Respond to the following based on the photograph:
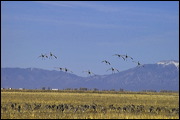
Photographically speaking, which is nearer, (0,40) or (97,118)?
(97,118)

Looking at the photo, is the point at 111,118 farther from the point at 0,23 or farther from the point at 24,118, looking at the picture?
the point at 0,23

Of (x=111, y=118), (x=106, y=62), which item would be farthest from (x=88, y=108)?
(x=111, y=118)

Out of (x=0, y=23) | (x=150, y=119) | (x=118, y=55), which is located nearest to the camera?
(x=150, y=119)

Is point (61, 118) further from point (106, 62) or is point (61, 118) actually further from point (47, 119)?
point (106, 62)

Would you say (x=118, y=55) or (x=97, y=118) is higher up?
(x=118, y=55)

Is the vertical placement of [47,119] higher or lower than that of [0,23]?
lower

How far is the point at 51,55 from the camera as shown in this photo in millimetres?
45906

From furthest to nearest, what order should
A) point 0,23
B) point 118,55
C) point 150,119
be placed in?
point 118,55
point 0,23
point 150,119

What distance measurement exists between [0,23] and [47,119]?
308 inches

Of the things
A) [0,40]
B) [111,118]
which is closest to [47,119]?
[111,118]

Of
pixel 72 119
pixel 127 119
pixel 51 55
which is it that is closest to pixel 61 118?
pixel 72 119

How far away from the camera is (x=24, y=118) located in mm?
35219

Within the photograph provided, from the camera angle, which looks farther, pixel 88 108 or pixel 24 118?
pixel 88 108

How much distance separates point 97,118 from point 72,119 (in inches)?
63.9
